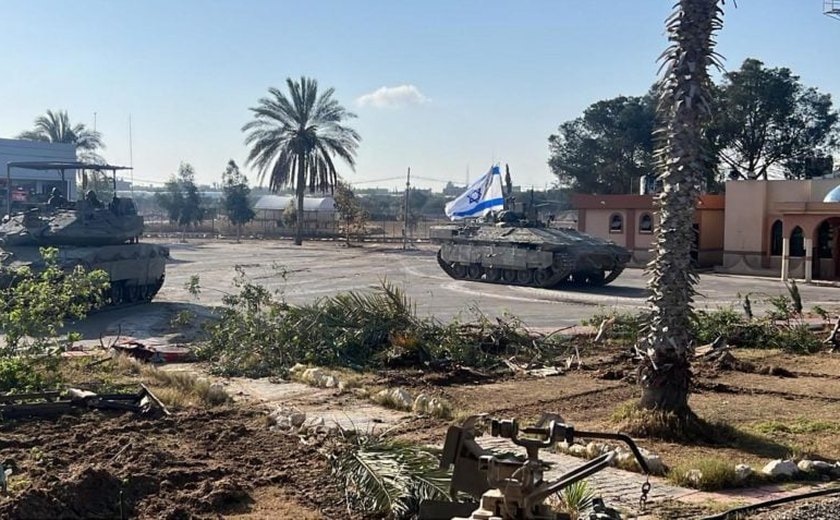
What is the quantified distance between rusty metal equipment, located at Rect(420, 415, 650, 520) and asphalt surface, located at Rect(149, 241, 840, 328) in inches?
488

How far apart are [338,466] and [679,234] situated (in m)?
4.35

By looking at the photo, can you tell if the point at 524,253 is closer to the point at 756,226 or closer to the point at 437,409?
the point at 756,226

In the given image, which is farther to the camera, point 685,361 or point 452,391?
point 452,391

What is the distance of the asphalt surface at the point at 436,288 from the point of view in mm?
22594

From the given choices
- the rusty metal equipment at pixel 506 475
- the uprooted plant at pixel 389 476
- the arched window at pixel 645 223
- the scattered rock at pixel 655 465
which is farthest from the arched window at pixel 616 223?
the rusty metal equipment at pixel 506 475

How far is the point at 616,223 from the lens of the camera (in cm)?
4303

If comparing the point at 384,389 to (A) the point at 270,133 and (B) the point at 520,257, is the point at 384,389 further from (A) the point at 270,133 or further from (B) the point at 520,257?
(A) the point at 270,133

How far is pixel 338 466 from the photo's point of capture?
7.15 m

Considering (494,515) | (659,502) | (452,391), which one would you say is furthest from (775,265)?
(494,515)

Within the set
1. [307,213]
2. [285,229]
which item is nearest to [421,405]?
[285,229]

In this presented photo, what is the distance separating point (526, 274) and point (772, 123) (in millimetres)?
27648

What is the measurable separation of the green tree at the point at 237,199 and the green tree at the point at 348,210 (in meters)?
11.7

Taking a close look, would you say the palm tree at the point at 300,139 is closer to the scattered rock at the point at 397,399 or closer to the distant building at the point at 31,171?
the distant building at the point at 31,171

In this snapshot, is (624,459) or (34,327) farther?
(34,327)
